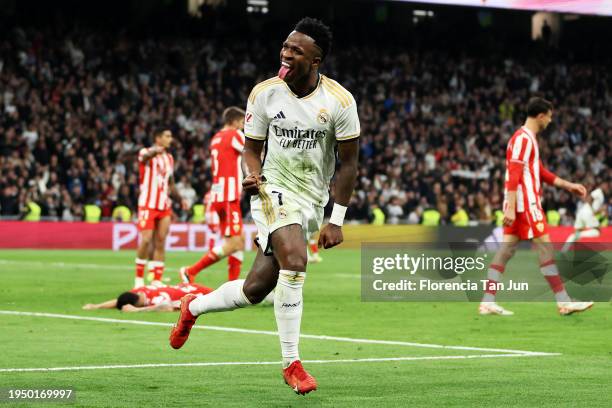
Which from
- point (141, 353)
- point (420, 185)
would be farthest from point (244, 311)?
point (420, 185)

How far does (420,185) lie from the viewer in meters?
36.6

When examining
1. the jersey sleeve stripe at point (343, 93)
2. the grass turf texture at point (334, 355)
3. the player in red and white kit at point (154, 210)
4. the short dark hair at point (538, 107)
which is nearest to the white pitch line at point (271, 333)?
the grass turf texture at point (334, 355)

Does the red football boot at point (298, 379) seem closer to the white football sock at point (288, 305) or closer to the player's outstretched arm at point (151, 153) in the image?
the white football sock at point (288, 305)

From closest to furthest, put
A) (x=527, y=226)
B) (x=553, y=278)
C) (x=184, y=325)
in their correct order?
(x=184, y=325), (x=527, y=226), (x=553, y=278)

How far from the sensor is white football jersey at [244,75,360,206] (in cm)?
763

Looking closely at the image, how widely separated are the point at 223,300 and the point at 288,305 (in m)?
0.63

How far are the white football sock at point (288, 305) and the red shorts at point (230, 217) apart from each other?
7.76m

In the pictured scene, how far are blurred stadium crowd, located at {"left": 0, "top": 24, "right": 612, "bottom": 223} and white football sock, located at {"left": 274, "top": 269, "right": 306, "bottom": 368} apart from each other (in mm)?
23638

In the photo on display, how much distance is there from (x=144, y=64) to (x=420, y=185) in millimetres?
9365

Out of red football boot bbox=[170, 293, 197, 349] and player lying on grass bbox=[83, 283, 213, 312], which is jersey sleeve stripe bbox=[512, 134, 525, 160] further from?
red football boot bbox=[170, 293, 197, 349]

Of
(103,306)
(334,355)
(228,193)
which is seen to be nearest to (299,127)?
(334,355)

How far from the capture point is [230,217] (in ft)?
50.5

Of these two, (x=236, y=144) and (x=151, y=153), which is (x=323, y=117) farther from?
(x=151, y=153)

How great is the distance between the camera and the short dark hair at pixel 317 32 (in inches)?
299
